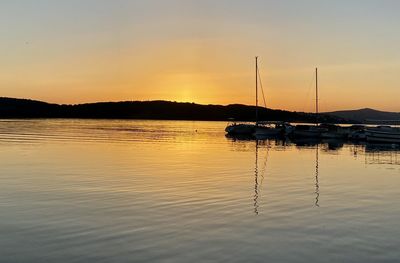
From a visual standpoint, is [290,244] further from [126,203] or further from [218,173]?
[218,173]

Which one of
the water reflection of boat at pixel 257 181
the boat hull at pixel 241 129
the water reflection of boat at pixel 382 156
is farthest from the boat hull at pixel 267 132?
the water reflection of boat at pixel 257 181

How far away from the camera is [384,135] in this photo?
270ft

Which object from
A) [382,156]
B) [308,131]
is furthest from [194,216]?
[308,131]

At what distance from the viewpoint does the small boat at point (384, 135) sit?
8012 cm

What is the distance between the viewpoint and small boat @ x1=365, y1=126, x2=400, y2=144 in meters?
80.1

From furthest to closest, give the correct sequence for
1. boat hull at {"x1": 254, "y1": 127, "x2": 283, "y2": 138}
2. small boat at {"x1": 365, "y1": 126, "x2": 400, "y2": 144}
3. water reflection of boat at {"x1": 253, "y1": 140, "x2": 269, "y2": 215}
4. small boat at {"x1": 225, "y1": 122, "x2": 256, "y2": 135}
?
small boat at {"x1": 225, "y1": 122, "x2": 256, "y2": 135} → boat hull at {"x1": 254, "y1": 127, "x2": 283, "y2": 138} → small boat at {"x1": 365, "y1": 126, "x2": 400, "y2": 144} → water reflection of boat at {"x1": 253, "y1": 140, "x2": 269, "y2": 215}

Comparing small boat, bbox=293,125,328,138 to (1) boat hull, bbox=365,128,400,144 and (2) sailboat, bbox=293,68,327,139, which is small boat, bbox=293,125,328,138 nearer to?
(2) sailboat, bbox=293,68,327,139

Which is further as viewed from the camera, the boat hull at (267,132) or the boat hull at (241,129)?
the boat hull at (241,129)

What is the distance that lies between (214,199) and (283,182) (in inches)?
353

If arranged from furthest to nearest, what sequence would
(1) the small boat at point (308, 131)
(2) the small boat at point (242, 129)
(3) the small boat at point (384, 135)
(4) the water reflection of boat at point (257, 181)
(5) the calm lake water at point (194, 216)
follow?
(2) the small boat at point (242, 129)
(1) the small boat at point (308, 131)
(3) the small boat at point (384, 135)
(4) the water reflection of boat at point (257, 181)
(5) the calm lake water at point (194, 216)

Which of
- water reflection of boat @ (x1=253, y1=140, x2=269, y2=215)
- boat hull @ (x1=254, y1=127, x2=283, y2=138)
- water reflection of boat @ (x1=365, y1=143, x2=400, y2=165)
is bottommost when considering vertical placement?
water reflection of boat @ (x1=365, y1=143, x2=400, y2=165)

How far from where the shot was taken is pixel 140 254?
13.1m

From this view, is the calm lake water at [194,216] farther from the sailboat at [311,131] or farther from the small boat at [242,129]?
the small boat at [242,129]

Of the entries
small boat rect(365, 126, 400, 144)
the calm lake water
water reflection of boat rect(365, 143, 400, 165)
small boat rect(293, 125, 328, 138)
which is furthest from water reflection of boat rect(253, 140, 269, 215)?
small boat rect(293, 125, 328, 138)
